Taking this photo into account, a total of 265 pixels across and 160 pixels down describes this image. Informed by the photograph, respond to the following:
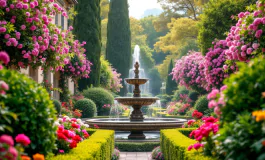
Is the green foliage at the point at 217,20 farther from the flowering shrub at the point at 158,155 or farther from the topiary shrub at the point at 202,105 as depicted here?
the flowering shrub at the point at 158,155

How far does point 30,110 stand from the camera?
3588 mm

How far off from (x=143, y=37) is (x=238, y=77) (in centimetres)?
4372

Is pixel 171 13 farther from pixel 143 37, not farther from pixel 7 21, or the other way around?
pixel 7 21

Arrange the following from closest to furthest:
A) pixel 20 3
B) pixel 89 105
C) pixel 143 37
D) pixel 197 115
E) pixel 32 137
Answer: pixel 32 137, pixel 20 3, pixel 197 115, pixel 89 105, pixel 143 37

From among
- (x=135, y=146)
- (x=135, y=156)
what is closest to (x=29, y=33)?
(x=135, y=156)

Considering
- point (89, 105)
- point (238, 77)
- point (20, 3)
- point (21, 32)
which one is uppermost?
point (20, 3)

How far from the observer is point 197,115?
35.5ft

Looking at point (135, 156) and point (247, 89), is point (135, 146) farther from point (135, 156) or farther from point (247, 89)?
point (247, 89)

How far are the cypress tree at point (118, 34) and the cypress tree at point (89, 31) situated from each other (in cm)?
1128

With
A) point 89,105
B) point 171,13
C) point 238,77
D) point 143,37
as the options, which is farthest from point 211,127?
point 143,37

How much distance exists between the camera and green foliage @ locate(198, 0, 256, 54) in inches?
582

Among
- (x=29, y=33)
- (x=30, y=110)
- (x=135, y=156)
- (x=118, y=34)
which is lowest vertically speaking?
(x=135, y=156)

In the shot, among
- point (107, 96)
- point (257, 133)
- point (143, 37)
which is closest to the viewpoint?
point (257, 133)

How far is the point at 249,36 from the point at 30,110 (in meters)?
6.44
